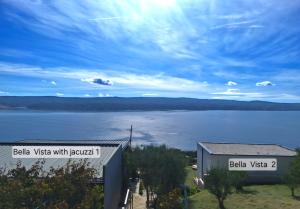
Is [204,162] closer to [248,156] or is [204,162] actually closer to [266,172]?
[248,156]

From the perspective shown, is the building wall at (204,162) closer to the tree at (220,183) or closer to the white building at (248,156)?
the white building at (248,156)

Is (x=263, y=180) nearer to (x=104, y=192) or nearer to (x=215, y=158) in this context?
(x=215, y=158)

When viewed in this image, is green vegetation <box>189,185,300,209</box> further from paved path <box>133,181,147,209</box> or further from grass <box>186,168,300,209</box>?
paved path <box>133,181,147,209</box>

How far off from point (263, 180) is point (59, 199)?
2400 centimetres

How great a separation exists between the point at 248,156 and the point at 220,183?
10.1m

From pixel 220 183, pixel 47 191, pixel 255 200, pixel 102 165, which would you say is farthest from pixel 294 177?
pixel 47 191

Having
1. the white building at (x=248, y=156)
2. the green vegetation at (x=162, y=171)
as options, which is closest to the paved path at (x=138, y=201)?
the green vegetation at (x=162, y=171)

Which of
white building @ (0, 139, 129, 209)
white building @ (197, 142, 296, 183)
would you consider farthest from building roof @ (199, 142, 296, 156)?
white building @ (0, 139, 129, 209)

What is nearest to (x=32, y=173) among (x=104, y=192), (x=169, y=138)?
(x=104, y=192)

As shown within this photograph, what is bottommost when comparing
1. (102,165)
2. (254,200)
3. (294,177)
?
(254,200)

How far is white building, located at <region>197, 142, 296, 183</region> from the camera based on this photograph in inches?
1304

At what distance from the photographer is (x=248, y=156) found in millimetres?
32969

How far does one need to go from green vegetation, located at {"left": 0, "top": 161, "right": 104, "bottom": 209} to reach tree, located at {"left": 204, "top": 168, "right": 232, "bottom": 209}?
1124 cm

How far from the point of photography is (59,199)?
13.3 metres
